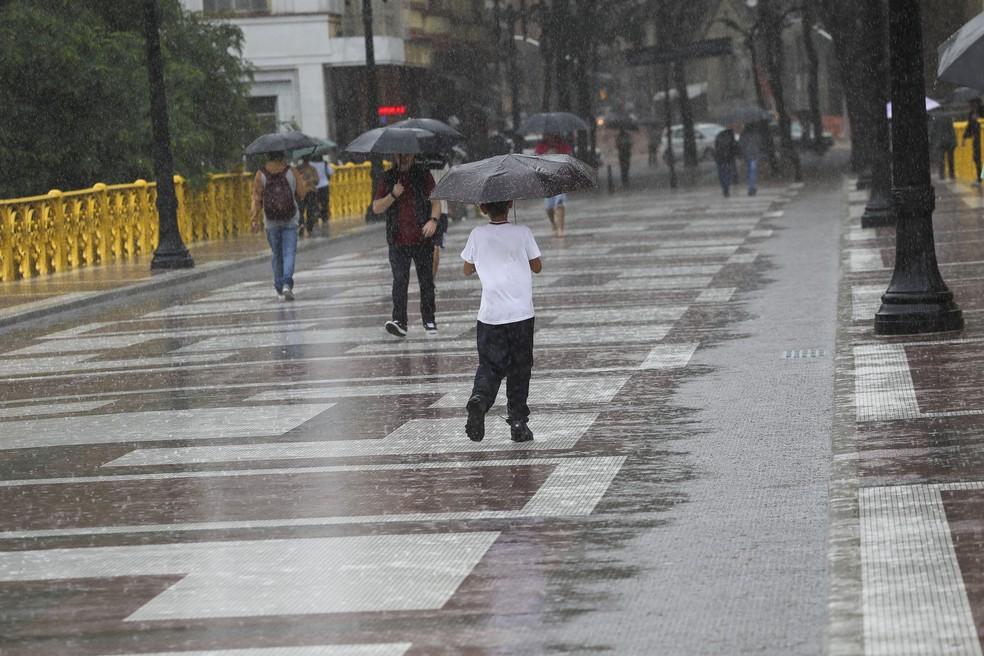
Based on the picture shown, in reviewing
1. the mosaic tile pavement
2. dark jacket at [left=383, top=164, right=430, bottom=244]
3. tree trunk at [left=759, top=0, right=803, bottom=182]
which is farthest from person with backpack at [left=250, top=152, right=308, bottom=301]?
tree trunk at [left=759, top=0, right=803, bottom=182]

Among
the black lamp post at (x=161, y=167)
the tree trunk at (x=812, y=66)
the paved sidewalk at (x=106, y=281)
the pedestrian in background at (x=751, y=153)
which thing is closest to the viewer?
the paved sidewalk at (x=106, y=281)

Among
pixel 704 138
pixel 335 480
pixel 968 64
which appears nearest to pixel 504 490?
pixel 335 480

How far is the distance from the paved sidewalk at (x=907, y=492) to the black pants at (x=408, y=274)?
12.0 ft

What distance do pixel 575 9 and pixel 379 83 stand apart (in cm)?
1018

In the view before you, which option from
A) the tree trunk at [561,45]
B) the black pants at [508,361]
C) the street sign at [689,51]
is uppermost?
the tree trunk at [561,45]

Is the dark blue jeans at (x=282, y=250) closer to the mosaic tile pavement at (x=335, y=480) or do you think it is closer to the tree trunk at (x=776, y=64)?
the mosaic tile pavement at (x=335, y=480)

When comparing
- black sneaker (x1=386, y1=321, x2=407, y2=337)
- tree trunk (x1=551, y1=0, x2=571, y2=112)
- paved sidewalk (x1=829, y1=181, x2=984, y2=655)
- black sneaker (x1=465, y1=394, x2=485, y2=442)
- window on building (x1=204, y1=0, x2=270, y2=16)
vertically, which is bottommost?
paved sidewalk (x1=829, y1=181, x2=984, y2=655)

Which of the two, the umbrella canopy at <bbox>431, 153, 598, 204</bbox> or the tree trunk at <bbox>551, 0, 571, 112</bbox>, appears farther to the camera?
the tree trunk at <bbox>551, 0, 571, 112</bbox>

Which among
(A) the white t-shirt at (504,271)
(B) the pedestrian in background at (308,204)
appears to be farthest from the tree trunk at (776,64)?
(A) the white t-shirt at (504,271)

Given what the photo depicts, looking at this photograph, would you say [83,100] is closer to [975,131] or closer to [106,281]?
[106,281]

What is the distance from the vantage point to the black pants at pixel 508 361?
10.5 m

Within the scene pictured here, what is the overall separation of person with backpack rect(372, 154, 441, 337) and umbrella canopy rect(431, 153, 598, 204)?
5446 millimetres

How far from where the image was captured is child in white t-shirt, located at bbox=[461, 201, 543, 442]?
10.4 metres

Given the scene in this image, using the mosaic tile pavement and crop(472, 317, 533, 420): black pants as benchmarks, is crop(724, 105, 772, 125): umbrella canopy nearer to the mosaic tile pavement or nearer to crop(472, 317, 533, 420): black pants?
the mosaic tile pavement
